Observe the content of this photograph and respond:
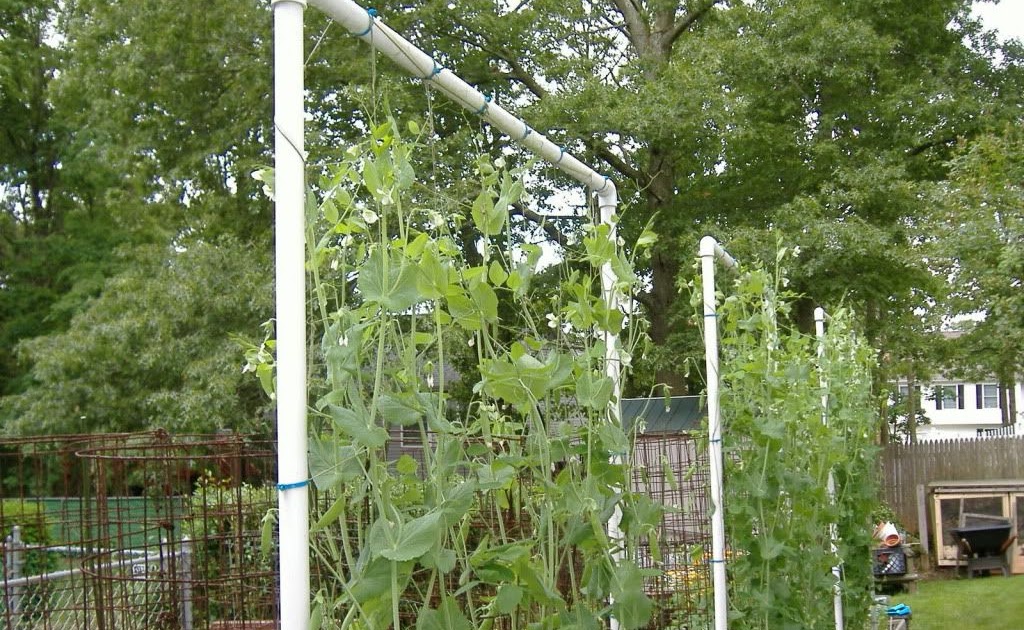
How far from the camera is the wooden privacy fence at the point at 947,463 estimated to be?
464 inches

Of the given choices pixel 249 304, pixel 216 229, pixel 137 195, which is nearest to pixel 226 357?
pixel 249 304

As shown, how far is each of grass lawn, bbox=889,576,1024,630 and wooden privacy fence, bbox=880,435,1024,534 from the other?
6.87ft

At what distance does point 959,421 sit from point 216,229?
31234 mm

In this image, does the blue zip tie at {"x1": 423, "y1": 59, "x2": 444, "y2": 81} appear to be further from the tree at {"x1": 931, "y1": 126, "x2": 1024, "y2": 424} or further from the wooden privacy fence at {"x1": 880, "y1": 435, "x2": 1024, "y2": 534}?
the wooden privacy fence at {"x1": 880, "y1": 435, "x2": 1024, "y2": 534}

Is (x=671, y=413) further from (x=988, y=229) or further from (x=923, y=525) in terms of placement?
(x=923, y=525)

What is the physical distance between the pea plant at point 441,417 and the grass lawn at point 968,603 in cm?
617

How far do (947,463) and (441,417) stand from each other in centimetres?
1178

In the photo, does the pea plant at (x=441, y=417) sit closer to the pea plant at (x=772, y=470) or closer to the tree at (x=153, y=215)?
the pea plant at (x=772, y=470)

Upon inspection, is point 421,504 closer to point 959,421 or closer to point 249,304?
point 249,304

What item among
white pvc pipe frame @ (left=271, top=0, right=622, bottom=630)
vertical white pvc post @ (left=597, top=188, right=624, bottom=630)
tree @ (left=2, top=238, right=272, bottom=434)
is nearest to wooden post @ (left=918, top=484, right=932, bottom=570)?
tree @ (left=2, top=238, right=272, bottom=434)

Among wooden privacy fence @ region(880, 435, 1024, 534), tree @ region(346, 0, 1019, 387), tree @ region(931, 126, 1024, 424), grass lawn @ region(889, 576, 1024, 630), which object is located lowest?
grass lawn @ region(889, 576, 1024, 630)

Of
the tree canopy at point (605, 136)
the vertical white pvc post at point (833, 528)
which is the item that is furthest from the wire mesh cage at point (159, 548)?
the tree canopy at point (605, 136)

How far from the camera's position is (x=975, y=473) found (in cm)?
1192

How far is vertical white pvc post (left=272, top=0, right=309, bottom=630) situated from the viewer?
4.01 ft
